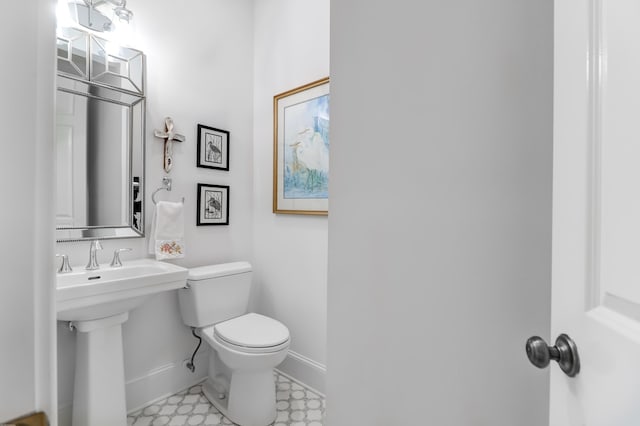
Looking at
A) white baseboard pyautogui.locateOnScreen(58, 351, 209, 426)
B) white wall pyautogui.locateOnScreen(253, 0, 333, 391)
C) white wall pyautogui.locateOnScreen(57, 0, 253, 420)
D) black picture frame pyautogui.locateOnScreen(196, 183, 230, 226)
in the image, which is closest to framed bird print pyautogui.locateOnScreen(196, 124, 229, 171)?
white wall pyautogui.locateOnScreen(57, 0, 253, 420)

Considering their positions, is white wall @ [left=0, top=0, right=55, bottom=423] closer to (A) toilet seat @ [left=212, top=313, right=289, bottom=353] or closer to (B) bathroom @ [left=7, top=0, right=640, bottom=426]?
(B) bathroom @ [left=7, top=0, right=640, bottom=426]

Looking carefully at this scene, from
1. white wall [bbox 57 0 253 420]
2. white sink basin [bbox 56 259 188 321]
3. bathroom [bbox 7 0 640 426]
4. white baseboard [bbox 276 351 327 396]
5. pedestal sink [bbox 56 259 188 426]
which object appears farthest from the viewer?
white baseboard [bbox 276 351 327 396]

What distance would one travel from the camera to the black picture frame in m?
2.01

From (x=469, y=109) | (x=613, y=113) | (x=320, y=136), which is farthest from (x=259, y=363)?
(x=613, y=113)

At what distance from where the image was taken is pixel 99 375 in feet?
4.63

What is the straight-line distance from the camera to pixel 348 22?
0.85 m

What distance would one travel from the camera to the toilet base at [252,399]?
157 cm

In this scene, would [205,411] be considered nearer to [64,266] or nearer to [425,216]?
[64,266]

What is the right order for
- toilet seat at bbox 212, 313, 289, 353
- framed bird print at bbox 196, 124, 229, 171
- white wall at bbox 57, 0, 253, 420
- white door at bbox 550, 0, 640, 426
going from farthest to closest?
framed bird print at bbox 196, 124, 229, 171 < white wall at bbox 57, 0, 253, 420 < toilet seat at bbox 212, 313, 289, 353 < white door at bbox 550, 0, 640, 426

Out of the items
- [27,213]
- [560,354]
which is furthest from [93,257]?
→ [560,354]

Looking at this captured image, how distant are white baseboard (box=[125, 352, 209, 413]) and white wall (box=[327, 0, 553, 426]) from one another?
54.6 inches

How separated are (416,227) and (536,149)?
0.27 meters

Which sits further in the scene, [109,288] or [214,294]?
[214,294]

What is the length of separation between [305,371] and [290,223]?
96 cm
